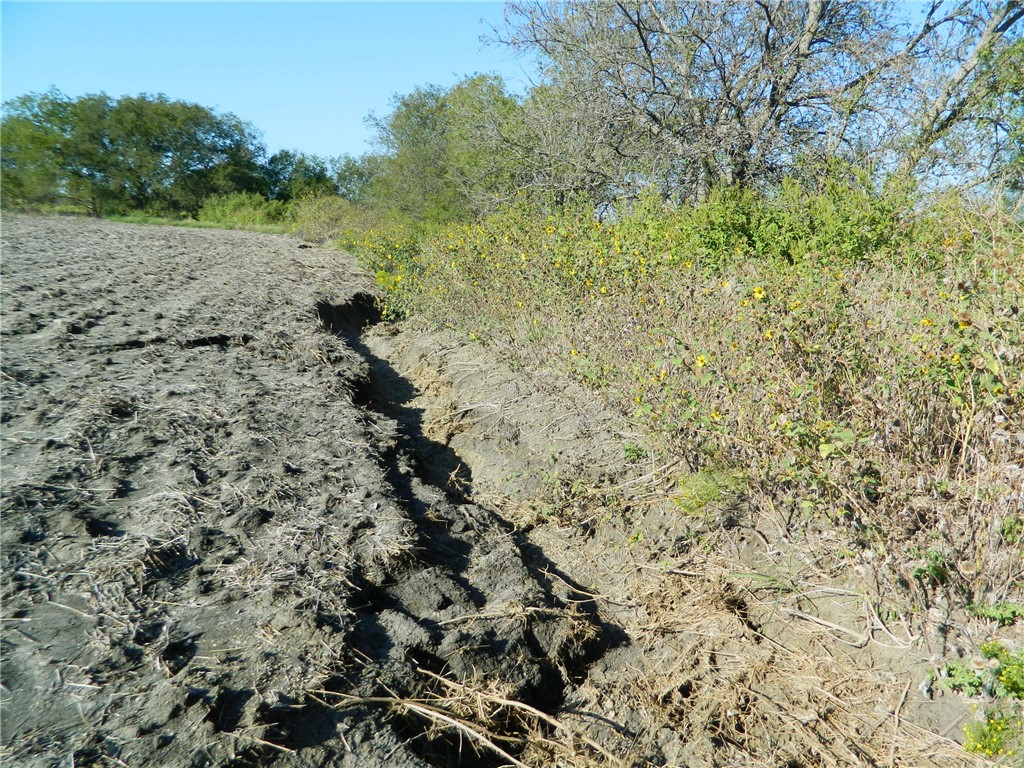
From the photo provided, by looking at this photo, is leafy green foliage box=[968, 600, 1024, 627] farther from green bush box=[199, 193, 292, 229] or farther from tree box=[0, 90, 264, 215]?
tree box=[0, 90, 264, 215]

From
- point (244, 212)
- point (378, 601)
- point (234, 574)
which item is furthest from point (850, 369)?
point (244, 212)

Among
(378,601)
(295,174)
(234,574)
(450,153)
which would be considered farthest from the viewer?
(295,174)

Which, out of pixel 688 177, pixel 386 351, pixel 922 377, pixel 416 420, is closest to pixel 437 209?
pixel 688 177

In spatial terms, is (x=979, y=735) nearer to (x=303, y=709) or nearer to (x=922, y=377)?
(x=922, y=377)

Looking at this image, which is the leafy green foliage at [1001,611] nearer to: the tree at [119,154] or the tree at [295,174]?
the tree at [119,154]

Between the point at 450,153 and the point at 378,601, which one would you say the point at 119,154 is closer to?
the point at 450,153

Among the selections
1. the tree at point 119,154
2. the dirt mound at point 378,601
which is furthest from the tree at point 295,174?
the dirt mound at point 378,601

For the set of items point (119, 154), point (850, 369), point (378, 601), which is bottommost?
point (378, 601)

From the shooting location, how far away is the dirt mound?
1.88 meters

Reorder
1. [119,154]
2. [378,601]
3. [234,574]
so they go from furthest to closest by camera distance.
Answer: [119,154]
[378,601]
[234,574]

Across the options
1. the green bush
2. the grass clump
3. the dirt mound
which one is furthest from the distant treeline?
the green bush

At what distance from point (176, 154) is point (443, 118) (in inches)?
760

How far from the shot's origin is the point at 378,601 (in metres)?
2.52

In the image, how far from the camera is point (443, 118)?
18609 millimetres
